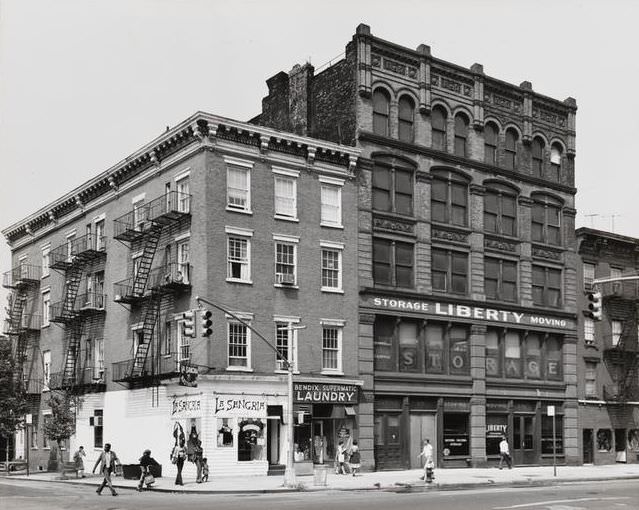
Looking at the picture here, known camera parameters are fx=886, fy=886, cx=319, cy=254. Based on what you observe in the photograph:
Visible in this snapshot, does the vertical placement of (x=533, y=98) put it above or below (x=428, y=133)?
above

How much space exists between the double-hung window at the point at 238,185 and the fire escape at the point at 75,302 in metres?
11.8

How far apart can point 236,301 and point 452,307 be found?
1323 cm

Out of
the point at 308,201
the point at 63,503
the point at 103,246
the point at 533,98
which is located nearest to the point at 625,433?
the point at 533,98

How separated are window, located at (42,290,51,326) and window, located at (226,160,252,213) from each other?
2138 cm

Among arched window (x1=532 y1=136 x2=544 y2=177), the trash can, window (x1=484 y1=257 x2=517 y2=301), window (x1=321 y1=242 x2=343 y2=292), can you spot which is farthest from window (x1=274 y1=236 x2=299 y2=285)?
arched window (x1=532 y1=136 x2=544 y2=177)

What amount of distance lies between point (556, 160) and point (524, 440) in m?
16.9

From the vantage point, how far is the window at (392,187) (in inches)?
1796

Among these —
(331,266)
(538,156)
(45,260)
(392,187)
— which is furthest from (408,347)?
(45,260)

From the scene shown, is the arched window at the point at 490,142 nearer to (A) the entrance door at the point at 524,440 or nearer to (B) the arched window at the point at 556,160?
(B) the arched window at the point at 556,160

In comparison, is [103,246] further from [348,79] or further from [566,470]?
[566,470]

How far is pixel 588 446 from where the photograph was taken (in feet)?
175

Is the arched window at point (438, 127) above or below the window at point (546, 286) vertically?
above

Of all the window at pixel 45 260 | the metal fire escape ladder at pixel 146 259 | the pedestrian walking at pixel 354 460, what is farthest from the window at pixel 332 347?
the window at pixel 45 260

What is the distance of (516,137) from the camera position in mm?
52125
